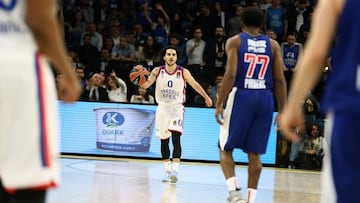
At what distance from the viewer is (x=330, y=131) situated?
8.96 feet

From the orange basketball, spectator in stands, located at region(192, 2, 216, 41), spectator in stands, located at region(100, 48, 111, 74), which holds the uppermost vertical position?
spectator in stands, located at region(192, 2, 216, 41)

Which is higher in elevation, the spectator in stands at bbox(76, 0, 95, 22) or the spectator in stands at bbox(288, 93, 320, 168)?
the spectator in stands at bbox(76, 0, 95, 22)

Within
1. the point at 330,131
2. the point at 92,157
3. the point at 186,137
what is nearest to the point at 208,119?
the point at 186,137

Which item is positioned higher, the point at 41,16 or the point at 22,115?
the point at 41,16

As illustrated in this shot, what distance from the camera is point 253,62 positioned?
6938 millimetres

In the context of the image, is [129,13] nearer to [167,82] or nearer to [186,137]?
[186,137]

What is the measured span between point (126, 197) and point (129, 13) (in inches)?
354

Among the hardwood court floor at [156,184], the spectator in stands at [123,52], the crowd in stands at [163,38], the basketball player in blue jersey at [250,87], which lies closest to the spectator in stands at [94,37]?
the crowd in stands at [163,38]

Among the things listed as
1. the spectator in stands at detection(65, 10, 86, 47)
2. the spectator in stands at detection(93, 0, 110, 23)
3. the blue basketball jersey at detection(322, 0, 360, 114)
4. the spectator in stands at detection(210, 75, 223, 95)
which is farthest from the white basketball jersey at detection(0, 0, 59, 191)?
the spectator in stands at detection(93, 0, 110, 23)

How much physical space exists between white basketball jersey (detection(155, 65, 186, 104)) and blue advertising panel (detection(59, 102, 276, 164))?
2207mm

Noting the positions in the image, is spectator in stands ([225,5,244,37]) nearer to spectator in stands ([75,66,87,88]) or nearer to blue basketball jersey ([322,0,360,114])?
spectator in stands ([75,66,87,88])

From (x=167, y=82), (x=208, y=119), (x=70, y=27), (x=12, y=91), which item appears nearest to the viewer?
(x=12, y=91)

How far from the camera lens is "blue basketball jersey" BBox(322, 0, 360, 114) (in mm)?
2631

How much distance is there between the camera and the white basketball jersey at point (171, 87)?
10.6 m
